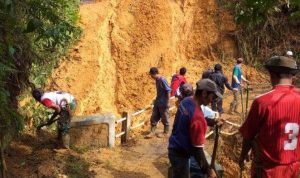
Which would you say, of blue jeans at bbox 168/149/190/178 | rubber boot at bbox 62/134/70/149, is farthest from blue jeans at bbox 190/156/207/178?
rubber boot at bbox 62/134/70/149

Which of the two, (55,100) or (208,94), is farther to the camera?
(55,100)

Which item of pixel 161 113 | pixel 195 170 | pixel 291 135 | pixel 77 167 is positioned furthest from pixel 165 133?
pixel 291 135

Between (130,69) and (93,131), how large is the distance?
7.32 m

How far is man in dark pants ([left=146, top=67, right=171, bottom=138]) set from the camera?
10.6 meters

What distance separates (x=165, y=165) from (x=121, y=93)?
761 cm

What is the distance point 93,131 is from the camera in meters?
9.86

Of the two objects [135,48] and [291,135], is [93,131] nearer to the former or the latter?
[291,135]

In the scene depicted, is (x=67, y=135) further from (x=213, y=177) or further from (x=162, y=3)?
(x=162, y=3)

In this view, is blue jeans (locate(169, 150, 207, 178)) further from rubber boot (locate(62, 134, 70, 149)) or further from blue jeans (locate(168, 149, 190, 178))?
rubber boot (locate(62, 134, 70, 149))

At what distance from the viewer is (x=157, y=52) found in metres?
17.7

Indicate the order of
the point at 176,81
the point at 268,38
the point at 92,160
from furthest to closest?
the point at 268,38, the point at 176,81, the point at 92,160

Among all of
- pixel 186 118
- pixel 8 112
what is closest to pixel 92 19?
pixel 8 112

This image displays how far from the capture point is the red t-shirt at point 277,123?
4.02 metres

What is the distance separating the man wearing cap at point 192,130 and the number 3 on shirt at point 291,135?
1.18 m
